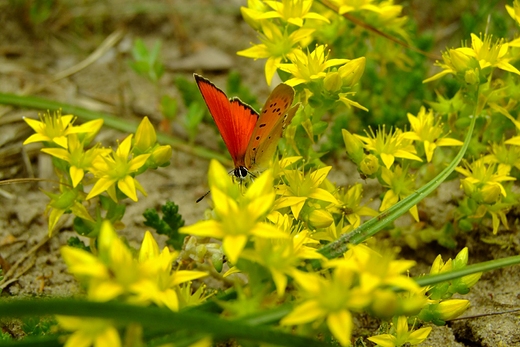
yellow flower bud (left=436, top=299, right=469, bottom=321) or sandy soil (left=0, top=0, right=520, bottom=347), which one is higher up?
sandy soil (left=0, top=0, right=520, bottom=347)

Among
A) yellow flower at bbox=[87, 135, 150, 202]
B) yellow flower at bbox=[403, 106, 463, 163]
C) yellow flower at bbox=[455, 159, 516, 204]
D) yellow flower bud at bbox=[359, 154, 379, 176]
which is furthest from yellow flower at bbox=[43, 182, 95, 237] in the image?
yellow flower at bbox=[455, 159, 516, 204]

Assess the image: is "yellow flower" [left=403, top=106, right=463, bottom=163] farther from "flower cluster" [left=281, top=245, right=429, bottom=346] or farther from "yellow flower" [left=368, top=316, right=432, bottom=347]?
"flower cluster" [left=281, top=245, right=429, bottom=346]

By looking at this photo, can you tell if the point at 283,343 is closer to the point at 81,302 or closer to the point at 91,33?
the point at 81,302

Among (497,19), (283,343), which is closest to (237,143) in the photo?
(283,343)

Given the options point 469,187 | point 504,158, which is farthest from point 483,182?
point 504,158

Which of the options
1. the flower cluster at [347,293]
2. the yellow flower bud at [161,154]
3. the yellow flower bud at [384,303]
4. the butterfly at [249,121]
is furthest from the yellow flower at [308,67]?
the yellow flower bud at [384,303]

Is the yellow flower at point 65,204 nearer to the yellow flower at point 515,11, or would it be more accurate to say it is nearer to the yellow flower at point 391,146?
the yellow flower at point 391,146

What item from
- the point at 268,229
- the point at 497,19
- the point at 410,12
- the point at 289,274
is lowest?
the point at 289,274

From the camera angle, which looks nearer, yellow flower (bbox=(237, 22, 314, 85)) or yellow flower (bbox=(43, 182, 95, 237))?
yellow flower (bbox=(43, 182, 95, 237))
